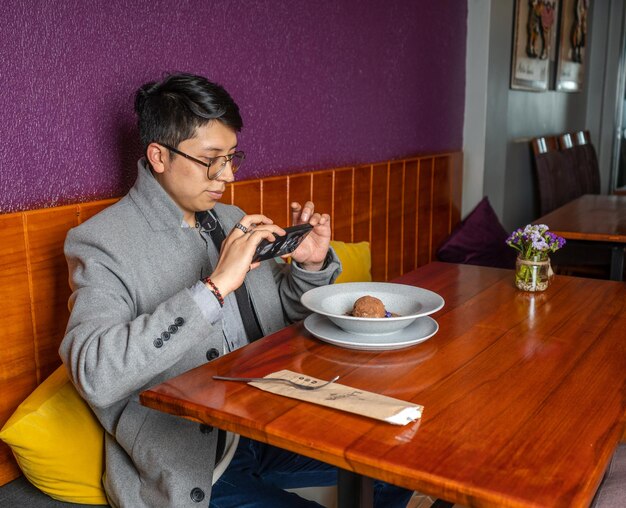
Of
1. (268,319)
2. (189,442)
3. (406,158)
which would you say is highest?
(406,158)

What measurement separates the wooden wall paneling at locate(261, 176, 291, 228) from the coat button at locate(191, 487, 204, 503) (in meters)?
1.28

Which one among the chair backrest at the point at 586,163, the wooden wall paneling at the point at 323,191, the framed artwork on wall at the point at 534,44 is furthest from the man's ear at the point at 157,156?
the chair backrest at the point at 586,163

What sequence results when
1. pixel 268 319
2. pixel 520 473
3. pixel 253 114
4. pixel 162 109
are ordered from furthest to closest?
pixel 253 114 → pixel 268 319 → pixel 162 109 → pixel 520 473

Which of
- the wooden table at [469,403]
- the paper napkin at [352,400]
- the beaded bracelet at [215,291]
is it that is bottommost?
the wooden table at [469,403]

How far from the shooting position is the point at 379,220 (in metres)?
3.44

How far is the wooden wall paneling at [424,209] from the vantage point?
3.82 m

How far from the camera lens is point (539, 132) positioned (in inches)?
222

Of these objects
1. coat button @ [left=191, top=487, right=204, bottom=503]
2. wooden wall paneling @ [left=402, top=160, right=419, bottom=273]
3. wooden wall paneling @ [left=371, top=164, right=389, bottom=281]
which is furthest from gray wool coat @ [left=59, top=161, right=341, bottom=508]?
wooden wall paneling @ [left=402, top=160, right=419, bottom=273]

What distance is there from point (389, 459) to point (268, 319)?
0.94m

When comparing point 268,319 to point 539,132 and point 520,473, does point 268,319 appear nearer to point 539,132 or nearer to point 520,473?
point 520,473

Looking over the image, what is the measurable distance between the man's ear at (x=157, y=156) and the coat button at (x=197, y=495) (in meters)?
0.75

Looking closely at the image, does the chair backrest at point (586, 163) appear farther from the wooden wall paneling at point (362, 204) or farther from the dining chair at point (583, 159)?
the wooden wall paneling at point (362, 204)

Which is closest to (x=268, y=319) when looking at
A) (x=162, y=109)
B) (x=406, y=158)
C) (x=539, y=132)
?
(x=162, y=109)

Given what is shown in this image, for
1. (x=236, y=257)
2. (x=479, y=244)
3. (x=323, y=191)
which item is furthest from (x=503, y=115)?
(x=236, y=257)
